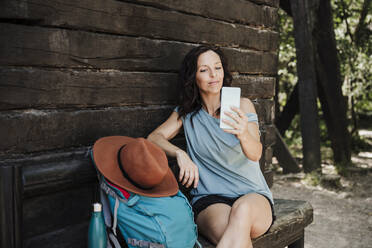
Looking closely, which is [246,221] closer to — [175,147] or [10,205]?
[175,147]

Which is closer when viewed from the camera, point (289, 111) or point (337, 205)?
point (337, 205)

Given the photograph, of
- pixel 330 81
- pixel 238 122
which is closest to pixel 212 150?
pixel 238 122

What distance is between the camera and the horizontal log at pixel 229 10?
9.33 ft

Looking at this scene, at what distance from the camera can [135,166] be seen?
2.07 m

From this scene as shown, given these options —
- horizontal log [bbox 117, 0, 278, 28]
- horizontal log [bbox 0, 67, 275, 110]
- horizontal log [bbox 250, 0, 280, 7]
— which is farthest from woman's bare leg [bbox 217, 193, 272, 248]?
horizontal log [bbox 250, 0, 280, 7]

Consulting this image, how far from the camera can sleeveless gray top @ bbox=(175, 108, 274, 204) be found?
8.93ft

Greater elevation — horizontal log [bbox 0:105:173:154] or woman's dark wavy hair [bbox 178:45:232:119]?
woman's dark wavy hair [bbox 178:45:232:119]

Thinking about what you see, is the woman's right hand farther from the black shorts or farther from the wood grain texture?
Result: the wood grain texture

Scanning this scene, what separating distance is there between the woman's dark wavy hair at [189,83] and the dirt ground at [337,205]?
8.44ft

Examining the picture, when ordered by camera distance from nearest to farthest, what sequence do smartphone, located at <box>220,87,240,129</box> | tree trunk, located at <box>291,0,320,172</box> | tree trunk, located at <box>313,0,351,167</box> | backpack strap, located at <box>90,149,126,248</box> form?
backpack strap, located at <box>90,149,126,248</box> < smartphone, located at <box>220,87,240,129</box> < tree trunk, located at <box>291,0,320,172</box> < tree trunk, located at <box>313,0,351,167</box>

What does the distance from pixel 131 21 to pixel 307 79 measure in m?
4.73

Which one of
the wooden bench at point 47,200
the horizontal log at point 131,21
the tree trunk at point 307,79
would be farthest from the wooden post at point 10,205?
the tree trunk at point 307,79

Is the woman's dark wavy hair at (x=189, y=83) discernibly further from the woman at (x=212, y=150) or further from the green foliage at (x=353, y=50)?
the green foliage at (x=353, y=50)

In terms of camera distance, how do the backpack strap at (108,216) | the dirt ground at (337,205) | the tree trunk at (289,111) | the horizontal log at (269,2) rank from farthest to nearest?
1. the tree trunk at (289,111)
2. the dirt ground at (337,205)
3. the horizontal log at (269,2)
4. the backpack strap at (108,216)
